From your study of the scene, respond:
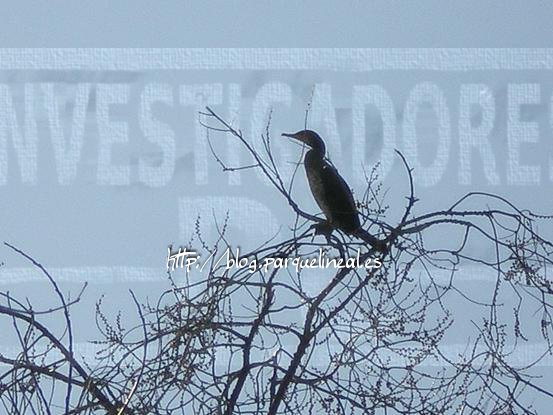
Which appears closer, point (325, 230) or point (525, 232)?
point (525, 232)

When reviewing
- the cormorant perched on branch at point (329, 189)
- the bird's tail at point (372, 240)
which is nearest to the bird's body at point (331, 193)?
the cormorant perched on branch at point (329, 189)

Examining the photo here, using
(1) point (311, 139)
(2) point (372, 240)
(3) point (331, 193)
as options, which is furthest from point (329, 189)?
(2) point (372, 240)

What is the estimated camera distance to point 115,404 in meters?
1.45

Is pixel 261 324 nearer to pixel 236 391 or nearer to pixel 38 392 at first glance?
pixel 236 391

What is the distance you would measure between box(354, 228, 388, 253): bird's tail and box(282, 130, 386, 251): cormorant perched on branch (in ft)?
0.30

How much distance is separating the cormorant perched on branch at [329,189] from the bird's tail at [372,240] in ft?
0.30

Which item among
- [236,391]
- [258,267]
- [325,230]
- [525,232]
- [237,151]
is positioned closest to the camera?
[236,391]

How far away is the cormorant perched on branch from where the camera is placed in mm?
1872

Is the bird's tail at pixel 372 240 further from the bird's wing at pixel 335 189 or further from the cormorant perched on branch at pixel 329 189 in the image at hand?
the bird's wing at pixel 335 189

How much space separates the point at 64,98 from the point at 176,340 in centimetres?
144

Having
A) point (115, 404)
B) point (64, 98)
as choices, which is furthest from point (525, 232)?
point (64, 98)

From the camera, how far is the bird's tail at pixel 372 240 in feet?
5.14

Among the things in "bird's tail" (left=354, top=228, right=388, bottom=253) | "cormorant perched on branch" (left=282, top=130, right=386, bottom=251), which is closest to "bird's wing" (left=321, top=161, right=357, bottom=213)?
"cormorant perched on branch" (left=282, top=130, right=386, bottom=251)

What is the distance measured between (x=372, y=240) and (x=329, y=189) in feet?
1.67
